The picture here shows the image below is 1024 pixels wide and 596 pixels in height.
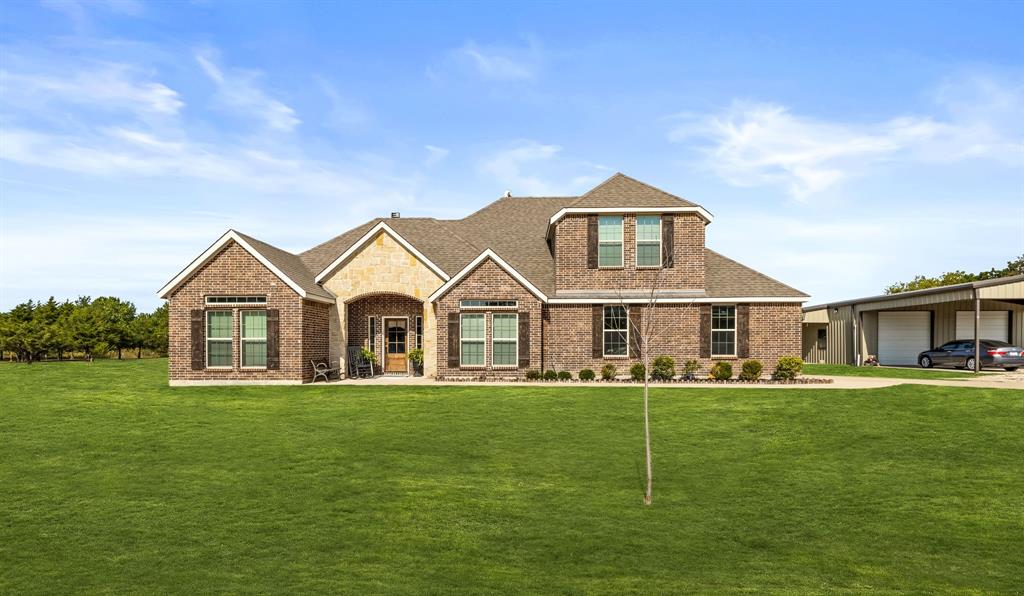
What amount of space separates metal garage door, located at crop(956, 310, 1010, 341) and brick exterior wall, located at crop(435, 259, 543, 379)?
963 inches

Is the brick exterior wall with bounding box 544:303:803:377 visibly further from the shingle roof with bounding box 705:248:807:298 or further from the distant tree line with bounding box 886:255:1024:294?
the distant tree line with bounding box 886:255:1024:294

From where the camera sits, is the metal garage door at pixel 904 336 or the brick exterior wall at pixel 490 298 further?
the metal garage door at pixel 904 336

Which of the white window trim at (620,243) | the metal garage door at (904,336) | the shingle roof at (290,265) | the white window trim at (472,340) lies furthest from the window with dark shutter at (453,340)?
the metal garage door at (904,336)

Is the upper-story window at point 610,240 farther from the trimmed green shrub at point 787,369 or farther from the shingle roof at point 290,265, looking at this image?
the shingle roof at point 290,265

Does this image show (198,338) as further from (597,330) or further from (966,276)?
(966,276)

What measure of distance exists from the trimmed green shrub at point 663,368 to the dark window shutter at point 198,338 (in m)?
16.5

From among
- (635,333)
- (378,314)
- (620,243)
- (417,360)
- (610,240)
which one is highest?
(610,240)

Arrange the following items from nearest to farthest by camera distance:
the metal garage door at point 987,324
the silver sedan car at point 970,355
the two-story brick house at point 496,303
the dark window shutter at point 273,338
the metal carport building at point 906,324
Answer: the dark window shutter at point 273,338 < the two-story brick house at point 496,303 < the silver sedan car at point 970,355 < the metal carport building at point 906,324 < the metal garage door at point 987,324

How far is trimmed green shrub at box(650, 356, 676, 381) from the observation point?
25.2m

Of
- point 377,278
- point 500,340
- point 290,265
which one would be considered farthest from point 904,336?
point 290,265

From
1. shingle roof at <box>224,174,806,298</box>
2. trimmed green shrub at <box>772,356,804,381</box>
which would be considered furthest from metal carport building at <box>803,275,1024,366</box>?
shingle roof at <box>224,174,806,298</box>

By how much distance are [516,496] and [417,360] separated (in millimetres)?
17583

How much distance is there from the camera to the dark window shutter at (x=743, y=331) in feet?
86.8

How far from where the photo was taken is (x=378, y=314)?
28719mm
